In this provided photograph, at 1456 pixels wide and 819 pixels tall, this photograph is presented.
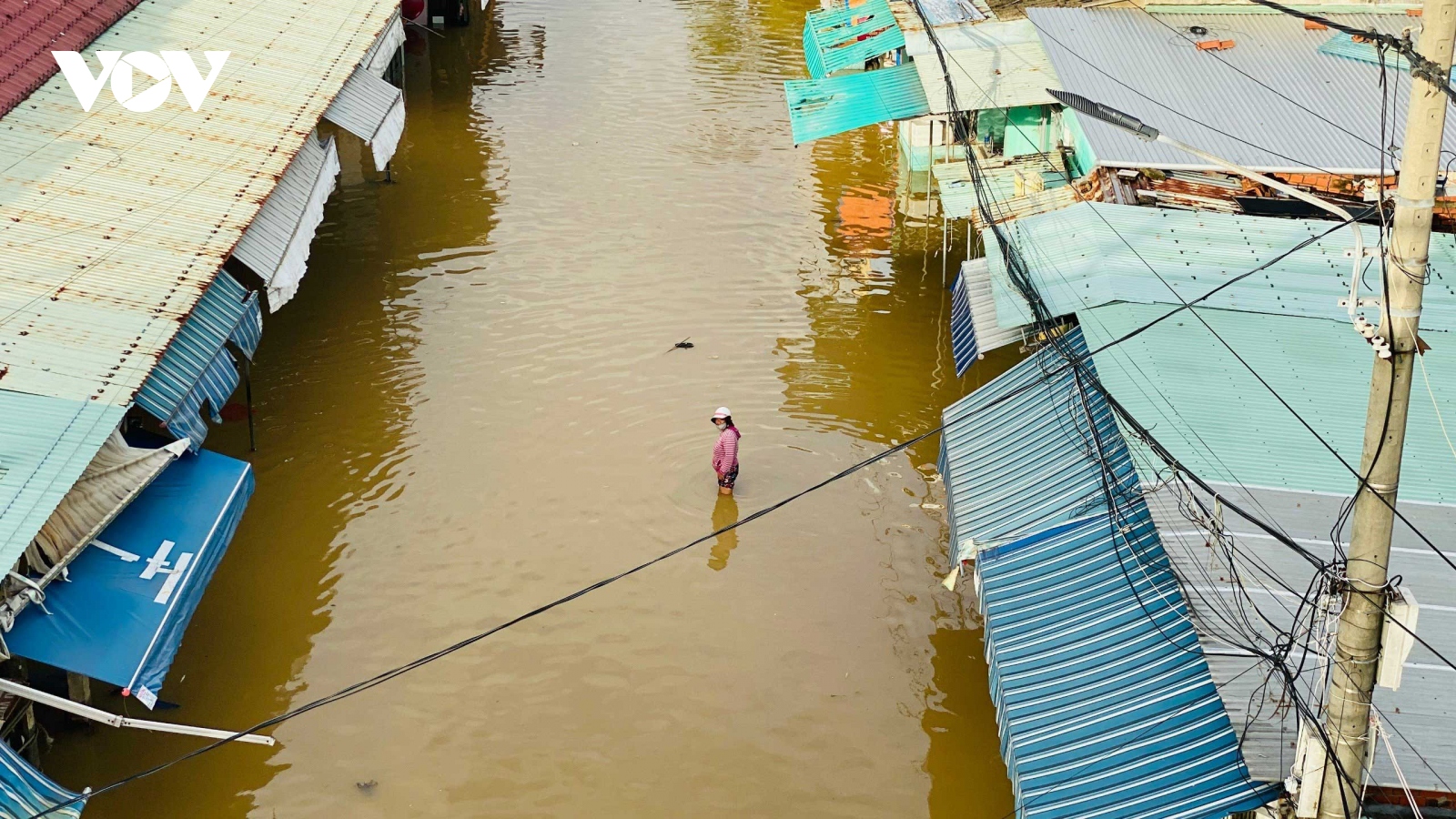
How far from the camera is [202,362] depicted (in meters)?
12.6

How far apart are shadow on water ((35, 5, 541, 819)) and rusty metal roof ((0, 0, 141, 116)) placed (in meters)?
4.26

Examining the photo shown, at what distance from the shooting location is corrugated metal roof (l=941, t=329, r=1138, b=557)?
35.4 feet

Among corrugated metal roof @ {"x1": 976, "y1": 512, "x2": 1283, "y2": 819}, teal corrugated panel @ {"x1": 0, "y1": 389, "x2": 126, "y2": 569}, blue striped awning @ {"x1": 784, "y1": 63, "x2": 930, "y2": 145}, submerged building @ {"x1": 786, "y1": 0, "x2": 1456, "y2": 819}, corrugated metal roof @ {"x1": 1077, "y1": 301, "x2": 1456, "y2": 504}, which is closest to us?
submerged building @ {"x1": 786, "y1": 0, "x2": 1456, "y2": 819}

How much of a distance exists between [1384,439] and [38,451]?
8.86m

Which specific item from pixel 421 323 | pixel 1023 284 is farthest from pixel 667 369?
pixel 1023 284

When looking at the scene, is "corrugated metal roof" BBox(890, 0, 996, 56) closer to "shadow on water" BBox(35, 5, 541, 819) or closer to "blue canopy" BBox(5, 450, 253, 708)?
"shadow on water" BBox(35, 5, 541, 819)

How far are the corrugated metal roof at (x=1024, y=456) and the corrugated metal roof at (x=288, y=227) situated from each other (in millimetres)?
7454

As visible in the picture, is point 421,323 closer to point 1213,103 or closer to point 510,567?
point 510,567

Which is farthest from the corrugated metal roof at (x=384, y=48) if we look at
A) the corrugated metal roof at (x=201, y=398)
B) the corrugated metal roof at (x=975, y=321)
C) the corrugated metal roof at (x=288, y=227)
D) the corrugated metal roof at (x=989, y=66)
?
the corrugated metal roof at (x=975, y=321)

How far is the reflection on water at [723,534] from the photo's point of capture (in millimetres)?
14156

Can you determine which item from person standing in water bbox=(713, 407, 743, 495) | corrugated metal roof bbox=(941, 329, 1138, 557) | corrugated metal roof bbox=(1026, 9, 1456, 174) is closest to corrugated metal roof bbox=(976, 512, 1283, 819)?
corrugated metal roof bbox=(941, 329, 1138, 557)

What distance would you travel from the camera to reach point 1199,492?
948 centimetres

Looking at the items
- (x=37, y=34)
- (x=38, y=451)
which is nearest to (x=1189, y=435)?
A: (x=38, y=451)

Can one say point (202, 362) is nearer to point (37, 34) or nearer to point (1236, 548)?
point (37, 34)
